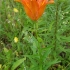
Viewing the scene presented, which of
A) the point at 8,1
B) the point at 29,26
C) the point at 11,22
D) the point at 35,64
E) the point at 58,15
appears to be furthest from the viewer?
the point at 8,1

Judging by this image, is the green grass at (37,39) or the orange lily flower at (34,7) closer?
the orange lily flower at (34,7)

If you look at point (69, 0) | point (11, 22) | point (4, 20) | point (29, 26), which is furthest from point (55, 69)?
point (4, 20)

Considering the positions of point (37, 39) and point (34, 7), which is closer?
point (34, 7)

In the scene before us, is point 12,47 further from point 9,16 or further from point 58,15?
point 58,15

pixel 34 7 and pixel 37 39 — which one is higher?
pixel 34 7

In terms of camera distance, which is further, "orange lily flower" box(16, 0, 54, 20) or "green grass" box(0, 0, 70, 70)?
"green grass" box(0, 0, 70, 70)

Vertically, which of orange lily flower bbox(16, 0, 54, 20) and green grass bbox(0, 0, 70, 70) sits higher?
orange lily flower bbox(16, 0, 54, 20)

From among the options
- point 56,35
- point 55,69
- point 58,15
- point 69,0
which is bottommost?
point 55,69

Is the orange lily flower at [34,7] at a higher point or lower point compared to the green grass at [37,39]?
higher
